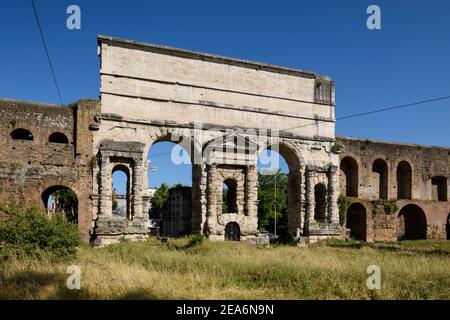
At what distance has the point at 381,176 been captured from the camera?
28.0m

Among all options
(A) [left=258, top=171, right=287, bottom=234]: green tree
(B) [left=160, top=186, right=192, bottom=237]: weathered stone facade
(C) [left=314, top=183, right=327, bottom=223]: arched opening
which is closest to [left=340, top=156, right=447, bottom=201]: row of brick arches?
(C) [left=314, top=183, right=327, bottom=223]: arched opening

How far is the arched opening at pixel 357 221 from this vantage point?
2597 cm

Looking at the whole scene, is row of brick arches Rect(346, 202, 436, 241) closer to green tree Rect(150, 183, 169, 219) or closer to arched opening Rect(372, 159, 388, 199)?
arched opening Rect(372, 159, 388, 199)

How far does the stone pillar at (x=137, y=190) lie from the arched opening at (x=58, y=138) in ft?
11.5

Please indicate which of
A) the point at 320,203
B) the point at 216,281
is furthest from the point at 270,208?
the point at 216,281

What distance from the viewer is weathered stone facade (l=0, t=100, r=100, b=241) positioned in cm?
1775

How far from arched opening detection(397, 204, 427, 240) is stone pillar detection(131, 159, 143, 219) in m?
19.0

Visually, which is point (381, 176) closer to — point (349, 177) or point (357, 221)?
point (349, 177)

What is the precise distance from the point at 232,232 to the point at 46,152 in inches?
396

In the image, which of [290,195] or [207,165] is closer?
[207,165]

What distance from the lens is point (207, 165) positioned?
68.5ft
